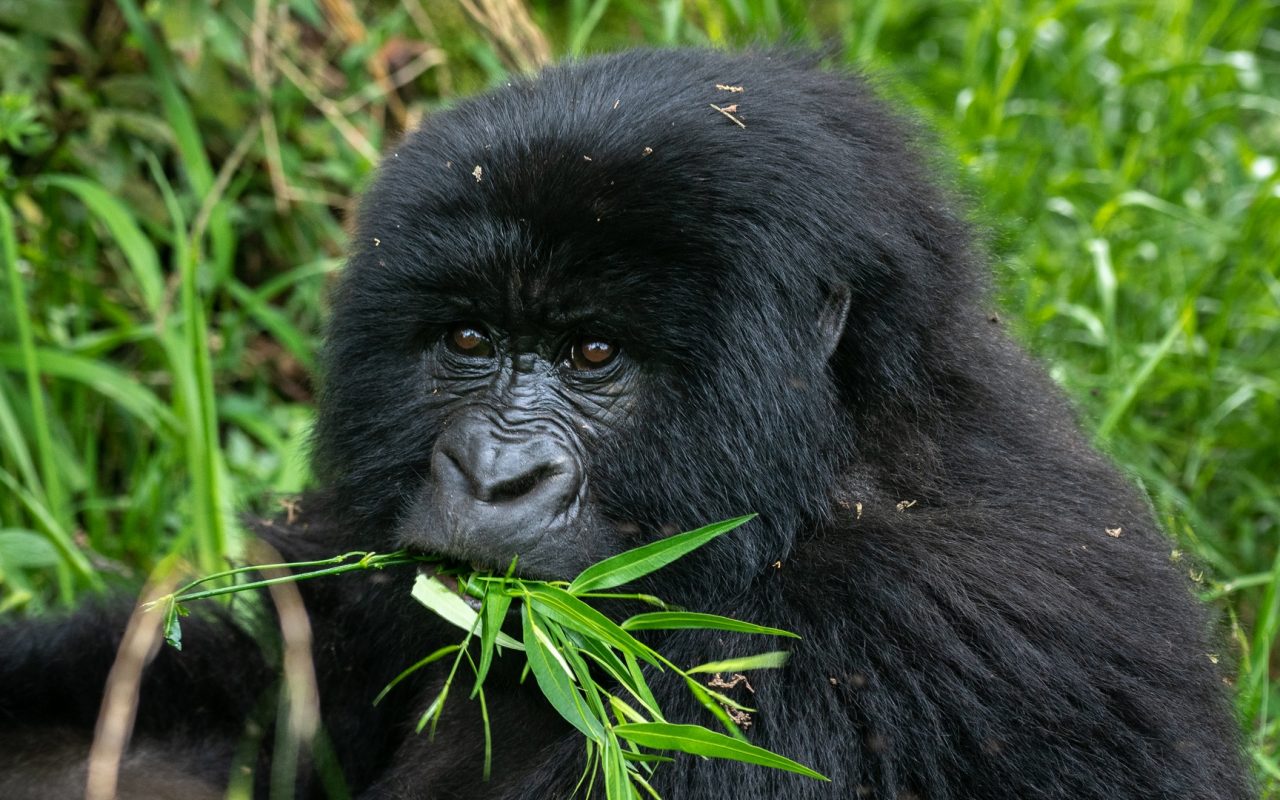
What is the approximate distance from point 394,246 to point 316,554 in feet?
2.86

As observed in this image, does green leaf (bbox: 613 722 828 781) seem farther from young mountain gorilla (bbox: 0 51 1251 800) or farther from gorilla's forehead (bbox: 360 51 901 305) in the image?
gorilla's forehead (bbox: 360 51 901 305)

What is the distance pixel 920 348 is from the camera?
9.50 ft

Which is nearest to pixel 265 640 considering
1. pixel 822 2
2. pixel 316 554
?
pixel 316 554

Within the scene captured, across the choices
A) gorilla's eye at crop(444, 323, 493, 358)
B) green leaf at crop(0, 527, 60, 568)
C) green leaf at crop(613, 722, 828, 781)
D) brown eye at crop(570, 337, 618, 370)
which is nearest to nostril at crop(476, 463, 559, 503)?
brown eye at crop(570, 337, 618, 370)

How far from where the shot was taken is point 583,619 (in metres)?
2.38

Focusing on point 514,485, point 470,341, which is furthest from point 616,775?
point 470,341

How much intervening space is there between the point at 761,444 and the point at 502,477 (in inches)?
19.5

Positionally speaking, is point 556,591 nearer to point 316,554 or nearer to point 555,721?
point 555,721

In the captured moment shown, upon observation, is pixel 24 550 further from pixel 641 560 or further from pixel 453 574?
pixel 641 560

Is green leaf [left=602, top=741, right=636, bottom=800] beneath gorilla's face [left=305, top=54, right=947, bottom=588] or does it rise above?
beneath

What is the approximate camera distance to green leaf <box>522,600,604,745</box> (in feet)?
7.43

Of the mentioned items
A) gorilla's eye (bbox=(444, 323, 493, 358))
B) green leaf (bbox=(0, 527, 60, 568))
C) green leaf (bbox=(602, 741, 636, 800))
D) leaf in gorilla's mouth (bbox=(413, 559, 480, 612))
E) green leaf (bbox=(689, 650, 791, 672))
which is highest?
gorilla's eye (bbox=(444, 323, 493, 358))

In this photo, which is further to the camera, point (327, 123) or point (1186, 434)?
point (327, 123)

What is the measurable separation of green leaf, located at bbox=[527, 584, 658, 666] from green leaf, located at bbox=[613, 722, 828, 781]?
0.14m
